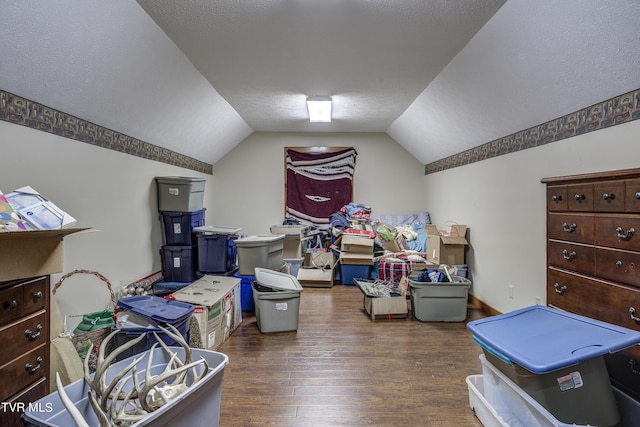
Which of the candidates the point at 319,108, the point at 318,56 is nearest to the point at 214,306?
the point at 318,56

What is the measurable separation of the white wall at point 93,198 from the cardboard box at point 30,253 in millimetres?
750

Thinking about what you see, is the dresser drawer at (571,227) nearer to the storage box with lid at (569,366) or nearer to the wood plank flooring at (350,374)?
the storage box with lid at (569,366)

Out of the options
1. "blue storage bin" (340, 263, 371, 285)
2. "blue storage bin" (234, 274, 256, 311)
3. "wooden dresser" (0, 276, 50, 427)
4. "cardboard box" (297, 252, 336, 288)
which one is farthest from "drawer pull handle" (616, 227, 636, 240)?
"cardboard box" (297, 252, 336, 288)

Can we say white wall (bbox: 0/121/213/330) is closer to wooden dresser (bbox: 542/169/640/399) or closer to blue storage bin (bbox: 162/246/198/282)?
blue storage bin (bbox: 162/246/198/282)

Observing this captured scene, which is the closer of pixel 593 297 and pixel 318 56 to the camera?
pixel 593 297

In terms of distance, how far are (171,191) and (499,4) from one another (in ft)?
11.3

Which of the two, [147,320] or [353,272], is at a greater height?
[147,320]

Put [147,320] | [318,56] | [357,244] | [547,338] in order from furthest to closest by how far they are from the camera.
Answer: [357,244]
[318,56]
[147,320]
[547,338]

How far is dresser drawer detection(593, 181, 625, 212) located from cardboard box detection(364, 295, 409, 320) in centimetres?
200

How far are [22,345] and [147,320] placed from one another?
2.65ft

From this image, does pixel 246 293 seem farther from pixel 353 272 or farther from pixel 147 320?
pixel 353 272

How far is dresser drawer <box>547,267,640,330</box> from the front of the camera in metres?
1.58

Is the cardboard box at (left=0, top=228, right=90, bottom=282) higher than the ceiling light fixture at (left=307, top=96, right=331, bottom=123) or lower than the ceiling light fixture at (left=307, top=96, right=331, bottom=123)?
lower

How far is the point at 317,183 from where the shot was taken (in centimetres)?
586
